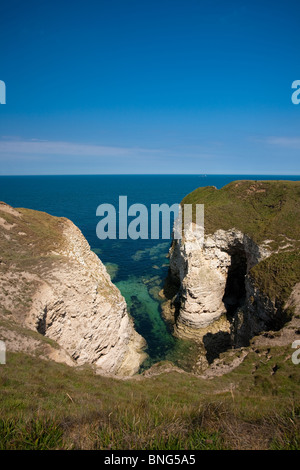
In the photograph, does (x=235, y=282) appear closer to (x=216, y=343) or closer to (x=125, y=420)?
(x=216, y=343)

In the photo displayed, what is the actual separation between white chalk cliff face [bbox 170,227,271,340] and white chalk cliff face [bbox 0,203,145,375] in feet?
30.6

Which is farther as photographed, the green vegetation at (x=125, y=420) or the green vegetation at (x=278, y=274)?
the green vegetation at (x=278, y=274)

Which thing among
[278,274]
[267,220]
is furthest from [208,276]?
[267,220]

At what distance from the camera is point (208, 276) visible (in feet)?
120

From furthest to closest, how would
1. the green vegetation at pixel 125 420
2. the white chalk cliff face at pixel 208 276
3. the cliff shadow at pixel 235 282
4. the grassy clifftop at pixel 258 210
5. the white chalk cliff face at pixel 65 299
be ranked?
the cliff shadow at pixel 235 282 < the white chalk cliff face at pixel 208 276 < the grassy clifftop at pixel 258 210 < the white chalk cliff face at pixel 65 299 < the green vegetation at pixel 125 420

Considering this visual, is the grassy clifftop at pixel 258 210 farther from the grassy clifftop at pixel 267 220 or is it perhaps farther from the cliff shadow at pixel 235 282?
the cliff shadow at pixel 235 282

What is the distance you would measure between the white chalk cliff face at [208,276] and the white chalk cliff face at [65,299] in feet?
30.6

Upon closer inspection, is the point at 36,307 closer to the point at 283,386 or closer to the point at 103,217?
the point at 283,386

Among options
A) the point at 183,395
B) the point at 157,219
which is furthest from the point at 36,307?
the point at 157,219

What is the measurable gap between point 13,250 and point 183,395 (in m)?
21.6

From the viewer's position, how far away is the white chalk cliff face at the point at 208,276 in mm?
35469

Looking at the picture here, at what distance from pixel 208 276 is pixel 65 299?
70.3 ft

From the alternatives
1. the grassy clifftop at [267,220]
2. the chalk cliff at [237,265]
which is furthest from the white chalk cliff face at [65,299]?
the grassy clifftop at [267,220]

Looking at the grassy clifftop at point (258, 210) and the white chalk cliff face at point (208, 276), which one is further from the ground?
the grassy clifftop at point (258, 210)
